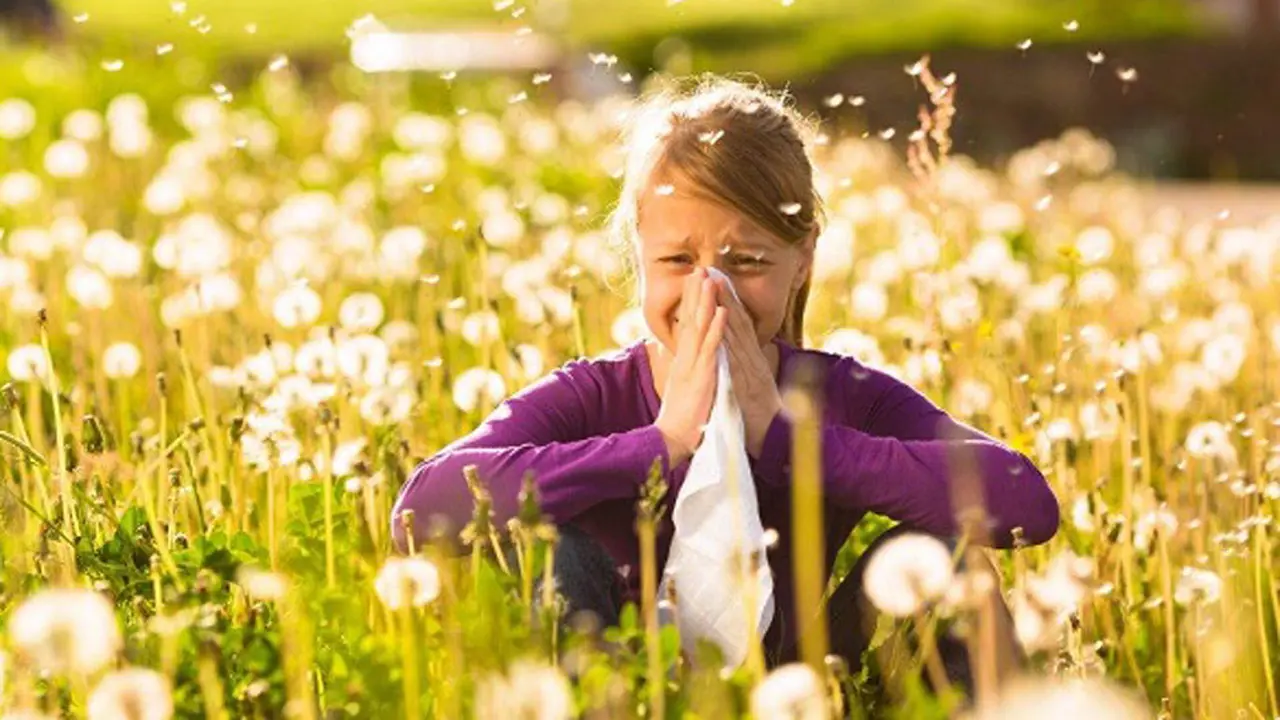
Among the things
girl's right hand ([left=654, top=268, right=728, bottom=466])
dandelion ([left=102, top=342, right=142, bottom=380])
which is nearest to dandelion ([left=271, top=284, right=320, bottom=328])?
dandelion ([left=102, top=342, right=142, bottom=380])

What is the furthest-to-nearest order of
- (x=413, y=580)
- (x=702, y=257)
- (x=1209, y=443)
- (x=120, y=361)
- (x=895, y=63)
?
(x=895, y=63), (x=120, y=361), (x=1209, y=443), (x=702, y=257), (x=413, y=580)

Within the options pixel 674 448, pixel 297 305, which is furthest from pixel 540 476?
pixel 297 305

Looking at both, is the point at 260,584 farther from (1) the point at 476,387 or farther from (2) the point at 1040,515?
(1) the point at 476,387

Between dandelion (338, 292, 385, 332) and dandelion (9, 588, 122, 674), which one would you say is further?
dandelion (338, 292, 385, 332)

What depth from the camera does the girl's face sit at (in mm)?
2988

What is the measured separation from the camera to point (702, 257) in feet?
9.80

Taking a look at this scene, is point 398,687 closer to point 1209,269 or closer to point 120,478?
point 120,478

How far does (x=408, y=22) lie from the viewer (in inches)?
821

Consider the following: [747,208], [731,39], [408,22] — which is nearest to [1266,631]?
[747,208]

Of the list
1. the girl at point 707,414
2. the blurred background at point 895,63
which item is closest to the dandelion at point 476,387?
the girl at point 707,414

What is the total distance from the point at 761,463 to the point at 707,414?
0.34 ft

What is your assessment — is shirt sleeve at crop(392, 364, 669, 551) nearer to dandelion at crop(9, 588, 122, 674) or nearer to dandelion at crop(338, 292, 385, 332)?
dandelion at crop(9, 588, 122, 674)

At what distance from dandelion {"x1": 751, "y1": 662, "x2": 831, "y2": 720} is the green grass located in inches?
467

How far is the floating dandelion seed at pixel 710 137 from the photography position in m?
3.02
